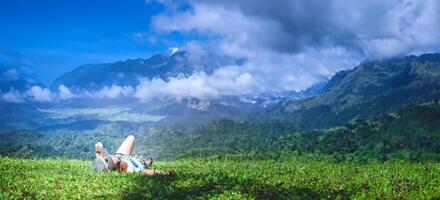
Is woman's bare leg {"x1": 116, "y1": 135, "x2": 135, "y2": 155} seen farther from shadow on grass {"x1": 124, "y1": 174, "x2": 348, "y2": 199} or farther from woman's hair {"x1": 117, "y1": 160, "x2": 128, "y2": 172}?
shadow on grass {"x1": 124, "y1": 174, "x2": 348, "y2": 199}

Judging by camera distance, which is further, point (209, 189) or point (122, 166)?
point (122, 166)

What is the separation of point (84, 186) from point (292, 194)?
1104 cm

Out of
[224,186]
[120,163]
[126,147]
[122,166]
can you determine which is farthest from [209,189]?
[126,147]

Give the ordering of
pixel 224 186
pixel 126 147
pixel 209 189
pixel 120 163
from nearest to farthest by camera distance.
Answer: pixel 209 189 < pixel 224 186 < pixel 120 163 < pixel 126 147

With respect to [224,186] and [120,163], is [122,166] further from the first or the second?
[224,186]

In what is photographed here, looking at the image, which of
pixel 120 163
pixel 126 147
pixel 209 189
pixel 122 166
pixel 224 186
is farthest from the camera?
pixel 126 147

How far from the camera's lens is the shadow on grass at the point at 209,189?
24.3 meters

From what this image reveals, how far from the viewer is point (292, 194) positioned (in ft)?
81.9

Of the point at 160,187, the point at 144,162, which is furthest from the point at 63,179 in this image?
the point at 144,162

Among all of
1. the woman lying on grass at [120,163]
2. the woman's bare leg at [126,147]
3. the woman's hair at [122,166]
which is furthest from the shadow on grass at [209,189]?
the woman's bare leg at [126,147]

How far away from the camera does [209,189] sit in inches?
1053

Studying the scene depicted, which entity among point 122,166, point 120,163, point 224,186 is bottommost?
point 224,186

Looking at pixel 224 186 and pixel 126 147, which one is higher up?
pixel 126 147

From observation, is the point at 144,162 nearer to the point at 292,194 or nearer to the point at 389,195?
the point at 292,194
